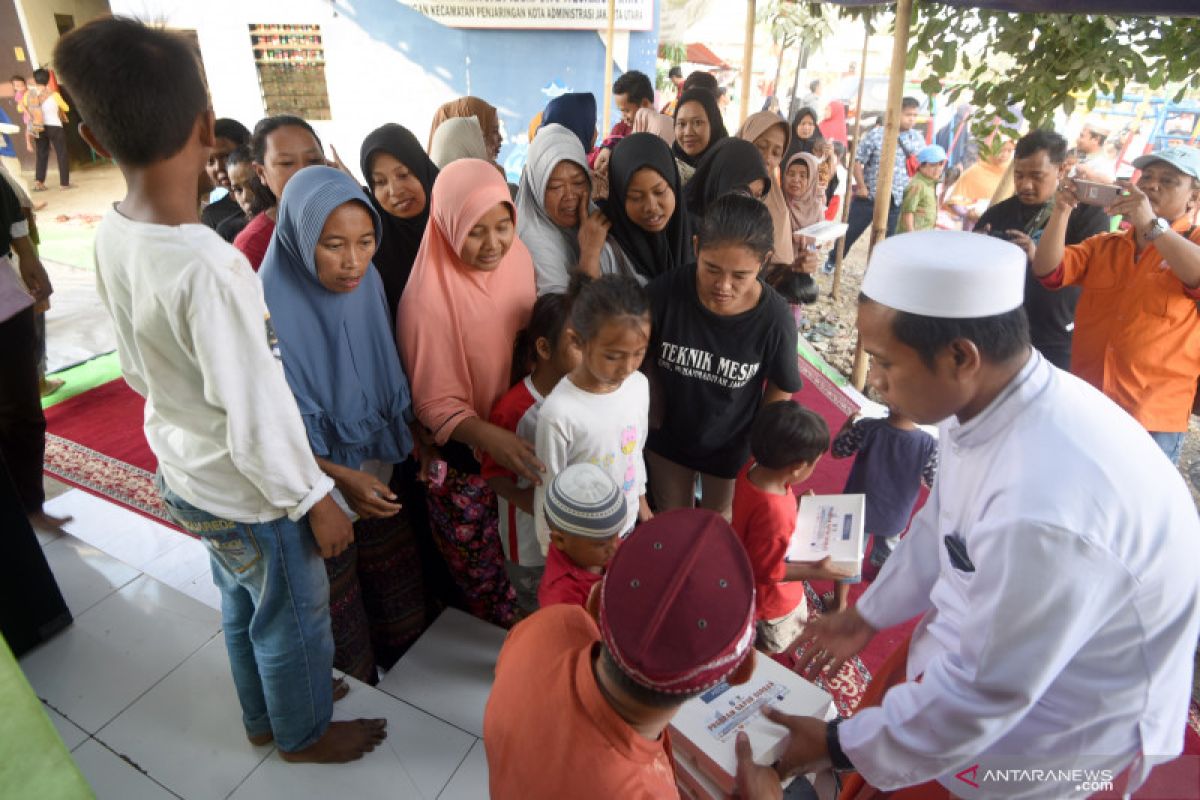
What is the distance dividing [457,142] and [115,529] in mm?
2409

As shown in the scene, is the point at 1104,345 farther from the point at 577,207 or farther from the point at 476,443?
the point at 476,443

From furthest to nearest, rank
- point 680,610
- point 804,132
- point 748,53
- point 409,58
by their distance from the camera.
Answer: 1. point 409,58
2. point 804,132
3. point 748,53
4. point 680,610

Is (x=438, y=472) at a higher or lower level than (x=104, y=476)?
higher

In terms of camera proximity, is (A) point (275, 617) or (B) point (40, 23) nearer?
(A) point (275, 617)

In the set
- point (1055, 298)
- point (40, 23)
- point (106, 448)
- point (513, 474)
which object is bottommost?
point (106, 448)

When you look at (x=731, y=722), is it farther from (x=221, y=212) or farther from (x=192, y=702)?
(x=221, y=212)

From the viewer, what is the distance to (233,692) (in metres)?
2.12

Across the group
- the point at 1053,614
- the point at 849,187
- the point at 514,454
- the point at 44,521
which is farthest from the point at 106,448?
the point at 849,187

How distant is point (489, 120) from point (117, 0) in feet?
26.9

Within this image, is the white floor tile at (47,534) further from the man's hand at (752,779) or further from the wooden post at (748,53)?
the wooden post at (748,53)

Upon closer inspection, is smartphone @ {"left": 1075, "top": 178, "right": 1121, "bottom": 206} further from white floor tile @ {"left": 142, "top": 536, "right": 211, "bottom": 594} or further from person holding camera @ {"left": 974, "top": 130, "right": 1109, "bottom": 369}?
white floor tile @ {"left": 142, "top": 536, "right": 211, "bottom": 594}

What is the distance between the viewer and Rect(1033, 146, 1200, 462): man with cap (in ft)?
8.23

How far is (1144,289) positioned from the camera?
2.62m

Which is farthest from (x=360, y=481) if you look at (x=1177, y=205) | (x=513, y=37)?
(x=513, y=37)
